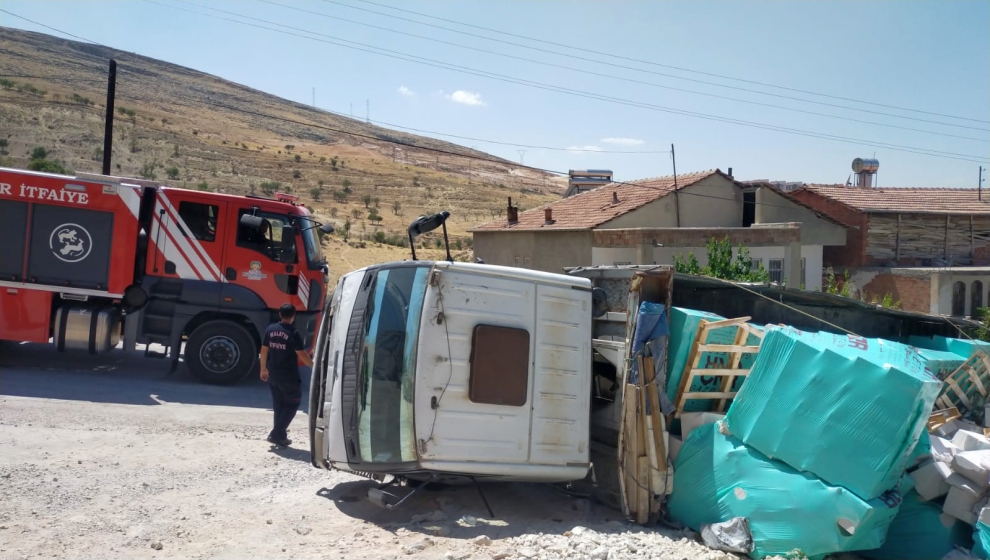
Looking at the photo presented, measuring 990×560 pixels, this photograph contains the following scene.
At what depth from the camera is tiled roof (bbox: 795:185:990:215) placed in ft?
86.2

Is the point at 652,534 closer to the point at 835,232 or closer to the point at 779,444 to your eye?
the point at 779,444

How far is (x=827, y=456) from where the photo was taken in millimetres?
5348

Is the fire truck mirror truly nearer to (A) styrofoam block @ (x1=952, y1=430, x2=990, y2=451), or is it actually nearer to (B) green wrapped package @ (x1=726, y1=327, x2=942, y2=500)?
(B) green wrapped package @ (x1=726, y1=327, x2=942, y2=500)

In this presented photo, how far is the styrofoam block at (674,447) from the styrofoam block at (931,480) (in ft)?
5.64

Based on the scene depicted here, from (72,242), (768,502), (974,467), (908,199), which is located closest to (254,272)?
(72,242)

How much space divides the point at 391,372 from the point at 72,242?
7.41 m

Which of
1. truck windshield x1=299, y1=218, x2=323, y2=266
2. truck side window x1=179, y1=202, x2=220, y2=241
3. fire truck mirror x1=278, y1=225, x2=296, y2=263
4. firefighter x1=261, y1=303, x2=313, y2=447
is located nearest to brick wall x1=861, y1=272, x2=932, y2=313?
truck windshield x1=299, y1=218, x2=323, y2=266

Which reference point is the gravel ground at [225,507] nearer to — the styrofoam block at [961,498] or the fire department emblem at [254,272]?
the styrofoam block at [961,498]

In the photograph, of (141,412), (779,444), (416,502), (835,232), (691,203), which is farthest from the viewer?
(835,232)

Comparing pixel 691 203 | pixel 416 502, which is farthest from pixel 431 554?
pixel 691 203

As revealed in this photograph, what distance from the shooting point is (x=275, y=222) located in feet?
37.4

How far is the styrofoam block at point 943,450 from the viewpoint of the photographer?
19.5ft

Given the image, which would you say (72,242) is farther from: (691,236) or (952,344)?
(691,236)

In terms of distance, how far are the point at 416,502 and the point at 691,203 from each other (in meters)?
17.4
